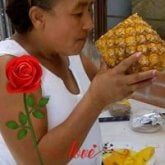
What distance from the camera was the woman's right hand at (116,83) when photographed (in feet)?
2.06

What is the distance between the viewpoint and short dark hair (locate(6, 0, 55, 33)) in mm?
660

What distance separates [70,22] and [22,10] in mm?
112

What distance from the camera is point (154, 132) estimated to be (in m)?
1.30

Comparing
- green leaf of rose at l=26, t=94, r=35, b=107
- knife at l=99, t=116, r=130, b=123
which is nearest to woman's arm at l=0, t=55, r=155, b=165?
green leaf of rose at l=26, t=94, r=35, b=107

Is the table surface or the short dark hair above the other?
the short dark hair

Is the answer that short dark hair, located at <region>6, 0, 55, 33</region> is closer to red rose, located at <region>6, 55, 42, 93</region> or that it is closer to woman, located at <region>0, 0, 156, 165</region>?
woman, located at <region>0, 0, 156, 165</region>

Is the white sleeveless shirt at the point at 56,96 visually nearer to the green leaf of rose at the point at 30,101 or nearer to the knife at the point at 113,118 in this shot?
the green leaf of rose at the point at 30,101

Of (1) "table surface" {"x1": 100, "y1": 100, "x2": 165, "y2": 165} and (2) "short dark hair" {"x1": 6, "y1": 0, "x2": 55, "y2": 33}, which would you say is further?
(1) "table surface" {"x1": 100, "y1": 100, "x2": 165, "y2": 165}

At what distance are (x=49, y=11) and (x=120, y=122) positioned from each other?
805 mm

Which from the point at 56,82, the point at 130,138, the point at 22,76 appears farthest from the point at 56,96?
the point at 130,138

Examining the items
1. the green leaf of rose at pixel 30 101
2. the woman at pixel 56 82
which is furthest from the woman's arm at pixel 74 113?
the green leaf of rose at pixel 30 101

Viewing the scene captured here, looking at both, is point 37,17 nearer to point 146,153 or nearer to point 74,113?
point 74,113

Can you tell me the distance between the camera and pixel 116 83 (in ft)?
2.05

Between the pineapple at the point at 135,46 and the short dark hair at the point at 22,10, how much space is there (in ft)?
0.50
